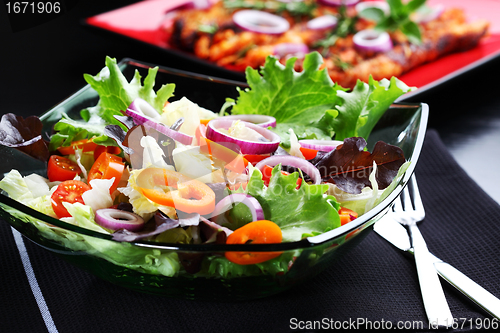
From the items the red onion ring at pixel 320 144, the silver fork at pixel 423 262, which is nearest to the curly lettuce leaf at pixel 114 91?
the red onion ring at pixel 320 144

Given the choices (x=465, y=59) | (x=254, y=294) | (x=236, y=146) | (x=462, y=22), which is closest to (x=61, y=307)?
(x=254, y=294)

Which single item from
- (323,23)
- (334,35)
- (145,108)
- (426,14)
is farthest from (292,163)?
(426,14)

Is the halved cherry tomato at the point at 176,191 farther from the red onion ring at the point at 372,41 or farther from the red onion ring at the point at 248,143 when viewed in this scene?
the red onion ring at the point at 372,41

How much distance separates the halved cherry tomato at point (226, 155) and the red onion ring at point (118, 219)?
0.31 metres

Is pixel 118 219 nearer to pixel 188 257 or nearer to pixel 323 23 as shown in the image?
pixel 188 257

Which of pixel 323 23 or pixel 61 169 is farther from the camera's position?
pixel 323 23

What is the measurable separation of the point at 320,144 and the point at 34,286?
997mm

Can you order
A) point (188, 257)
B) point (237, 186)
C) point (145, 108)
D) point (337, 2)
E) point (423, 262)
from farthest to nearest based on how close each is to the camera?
point (337, 2) < point (145, 108) < point (423, 262) < point (237, 186) < point (188, 257)

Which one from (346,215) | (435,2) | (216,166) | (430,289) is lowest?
(435,2)

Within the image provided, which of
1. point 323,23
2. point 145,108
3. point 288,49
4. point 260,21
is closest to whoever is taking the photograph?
point 145,108

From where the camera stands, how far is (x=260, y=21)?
141 inches

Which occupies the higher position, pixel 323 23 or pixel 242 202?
pixel 242 202

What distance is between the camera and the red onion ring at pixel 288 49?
3.02 metres

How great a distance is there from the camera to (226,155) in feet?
4.55
